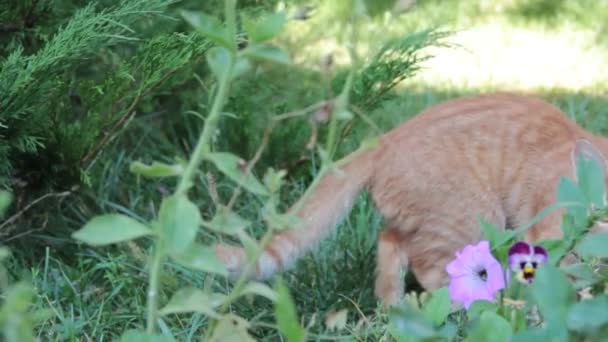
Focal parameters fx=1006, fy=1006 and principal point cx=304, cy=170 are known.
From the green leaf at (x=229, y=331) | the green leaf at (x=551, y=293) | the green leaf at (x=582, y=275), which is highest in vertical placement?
the green leaf at (x=551, y=293)

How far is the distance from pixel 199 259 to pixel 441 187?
163 cm

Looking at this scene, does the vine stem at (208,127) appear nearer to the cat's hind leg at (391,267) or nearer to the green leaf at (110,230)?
the green leaf at (110,230)

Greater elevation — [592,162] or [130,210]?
[592,162]

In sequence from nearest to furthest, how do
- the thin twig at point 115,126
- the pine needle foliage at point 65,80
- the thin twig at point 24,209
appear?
the pine needle foliage at point 65,80 < the thin twig at point 24,209 < the thin twig at point 115,126

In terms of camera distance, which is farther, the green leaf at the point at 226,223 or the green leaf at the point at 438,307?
the green leaf at the point at 438,307

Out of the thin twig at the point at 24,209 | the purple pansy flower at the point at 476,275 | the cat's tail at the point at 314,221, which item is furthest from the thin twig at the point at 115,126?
the purple pansy flower at the point at 476,275

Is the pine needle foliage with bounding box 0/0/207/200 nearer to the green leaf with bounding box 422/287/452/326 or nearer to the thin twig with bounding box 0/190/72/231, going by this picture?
the thin twig with bounding box 0/190/72/231

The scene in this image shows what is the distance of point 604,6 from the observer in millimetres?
7504

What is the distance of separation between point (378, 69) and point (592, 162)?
1907 mm

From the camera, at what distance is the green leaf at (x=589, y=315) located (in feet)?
5.76

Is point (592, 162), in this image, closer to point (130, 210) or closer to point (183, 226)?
point (183, 226)

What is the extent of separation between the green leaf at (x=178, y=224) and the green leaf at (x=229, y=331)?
24 centimetres

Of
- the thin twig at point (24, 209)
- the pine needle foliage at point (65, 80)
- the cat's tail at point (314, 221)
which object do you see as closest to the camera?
the cat's tail at point (314, 221)

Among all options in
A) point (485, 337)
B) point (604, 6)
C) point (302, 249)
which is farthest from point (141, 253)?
point (604, 6)
